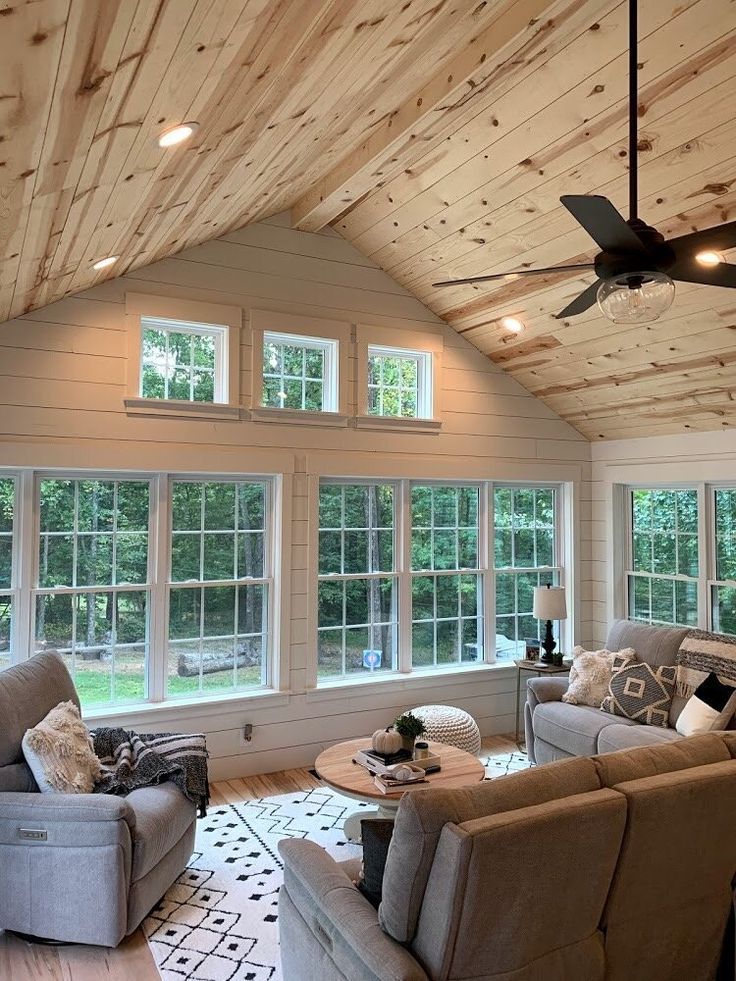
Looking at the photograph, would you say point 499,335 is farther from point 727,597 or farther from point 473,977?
point 473,977

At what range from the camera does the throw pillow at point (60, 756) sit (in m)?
3.08

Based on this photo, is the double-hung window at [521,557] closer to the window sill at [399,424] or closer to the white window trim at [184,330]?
the window sill at [399,424]

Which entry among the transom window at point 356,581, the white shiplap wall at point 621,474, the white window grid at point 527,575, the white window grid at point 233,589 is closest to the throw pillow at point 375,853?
the white window grid at point 233,589

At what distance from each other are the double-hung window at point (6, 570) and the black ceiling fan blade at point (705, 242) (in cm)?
379

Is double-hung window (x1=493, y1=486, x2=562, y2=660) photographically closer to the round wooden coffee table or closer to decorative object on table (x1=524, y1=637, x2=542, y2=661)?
decorative object on table (x1=524, y1=637, x2=542, y2=661)

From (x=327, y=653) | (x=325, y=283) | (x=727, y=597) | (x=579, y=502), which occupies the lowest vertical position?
(x=327, y=653)

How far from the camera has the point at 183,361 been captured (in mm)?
4723

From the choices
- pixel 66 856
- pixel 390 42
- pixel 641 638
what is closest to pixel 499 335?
pixel 641 638

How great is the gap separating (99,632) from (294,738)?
4.96ft

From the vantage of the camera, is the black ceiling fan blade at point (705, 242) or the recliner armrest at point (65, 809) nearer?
the black ceiling fan blade at point (705, 242)

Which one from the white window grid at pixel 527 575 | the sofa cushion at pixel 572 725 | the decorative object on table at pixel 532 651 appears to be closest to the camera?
the sofa cushion at pixel 572 725

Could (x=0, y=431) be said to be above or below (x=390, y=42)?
below

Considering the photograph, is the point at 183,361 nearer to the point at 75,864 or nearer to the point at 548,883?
the point at 75,864

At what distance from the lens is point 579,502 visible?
6145 millimetres
